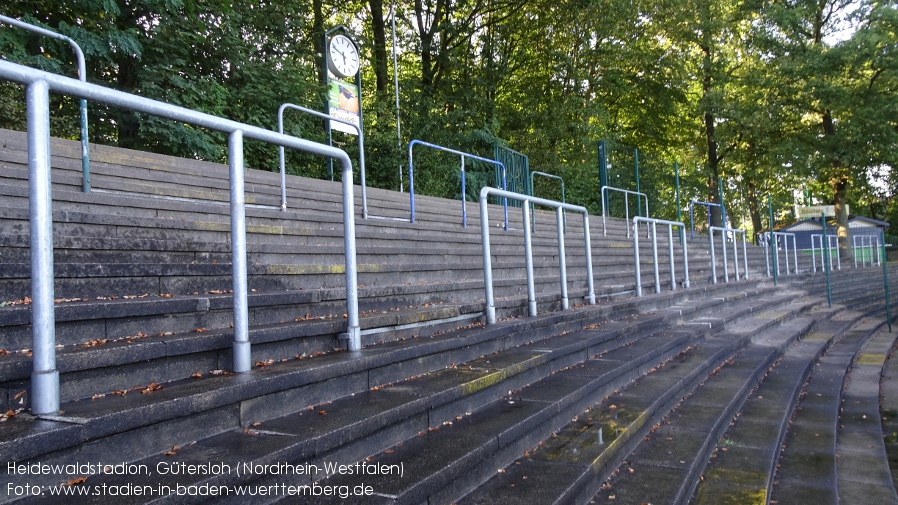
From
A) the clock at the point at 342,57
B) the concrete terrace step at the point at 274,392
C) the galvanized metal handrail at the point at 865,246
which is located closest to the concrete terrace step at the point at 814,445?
the concrete terrace step at the point at 274,392

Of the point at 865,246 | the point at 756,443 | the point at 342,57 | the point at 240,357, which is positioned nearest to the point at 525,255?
the point at 756,443

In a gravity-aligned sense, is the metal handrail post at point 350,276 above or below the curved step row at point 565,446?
above

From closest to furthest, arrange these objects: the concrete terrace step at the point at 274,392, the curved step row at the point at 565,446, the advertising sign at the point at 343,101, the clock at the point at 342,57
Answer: the concrete terrace step at the point at 274,392 < the curved step row at the point at 565,446 < the advertising sign at the point at 343,101 < the clock at the point at 342,57

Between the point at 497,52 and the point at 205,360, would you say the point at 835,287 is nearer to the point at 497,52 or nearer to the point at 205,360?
the point at 497,52

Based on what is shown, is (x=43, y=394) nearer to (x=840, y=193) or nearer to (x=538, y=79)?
(x=538, y=79)

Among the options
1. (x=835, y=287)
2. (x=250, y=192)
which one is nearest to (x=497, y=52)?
(x=835, y=287)

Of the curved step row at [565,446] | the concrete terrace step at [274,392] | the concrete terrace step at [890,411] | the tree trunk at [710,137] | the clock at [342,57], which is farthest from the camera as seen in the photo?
the tree trunk at [710,137]

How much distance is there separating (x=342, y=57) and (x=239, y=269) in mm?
8337

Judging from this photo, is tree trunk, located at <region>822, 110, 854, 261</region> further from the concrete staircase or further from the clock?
the concrete staircase

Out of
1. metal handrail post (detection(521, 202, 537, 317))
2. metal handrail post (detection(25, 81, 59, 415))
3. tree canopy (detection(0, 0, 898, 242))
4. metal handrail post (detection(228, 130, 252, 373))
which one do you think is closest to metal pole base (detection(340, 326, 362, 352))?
metal handrail post (detection(228, 130, 252, 373))

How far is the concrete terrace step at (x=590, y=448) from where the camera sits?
8.26 ft

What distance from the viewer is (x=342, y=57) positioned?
10.3 metres

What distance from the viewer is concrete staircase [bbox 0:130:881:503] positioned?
2.02 m

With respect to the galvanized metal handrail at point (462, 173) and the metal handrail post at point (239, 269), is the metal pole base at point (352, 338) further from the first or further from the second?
the galvanized metal handrail at point (462, 173)
